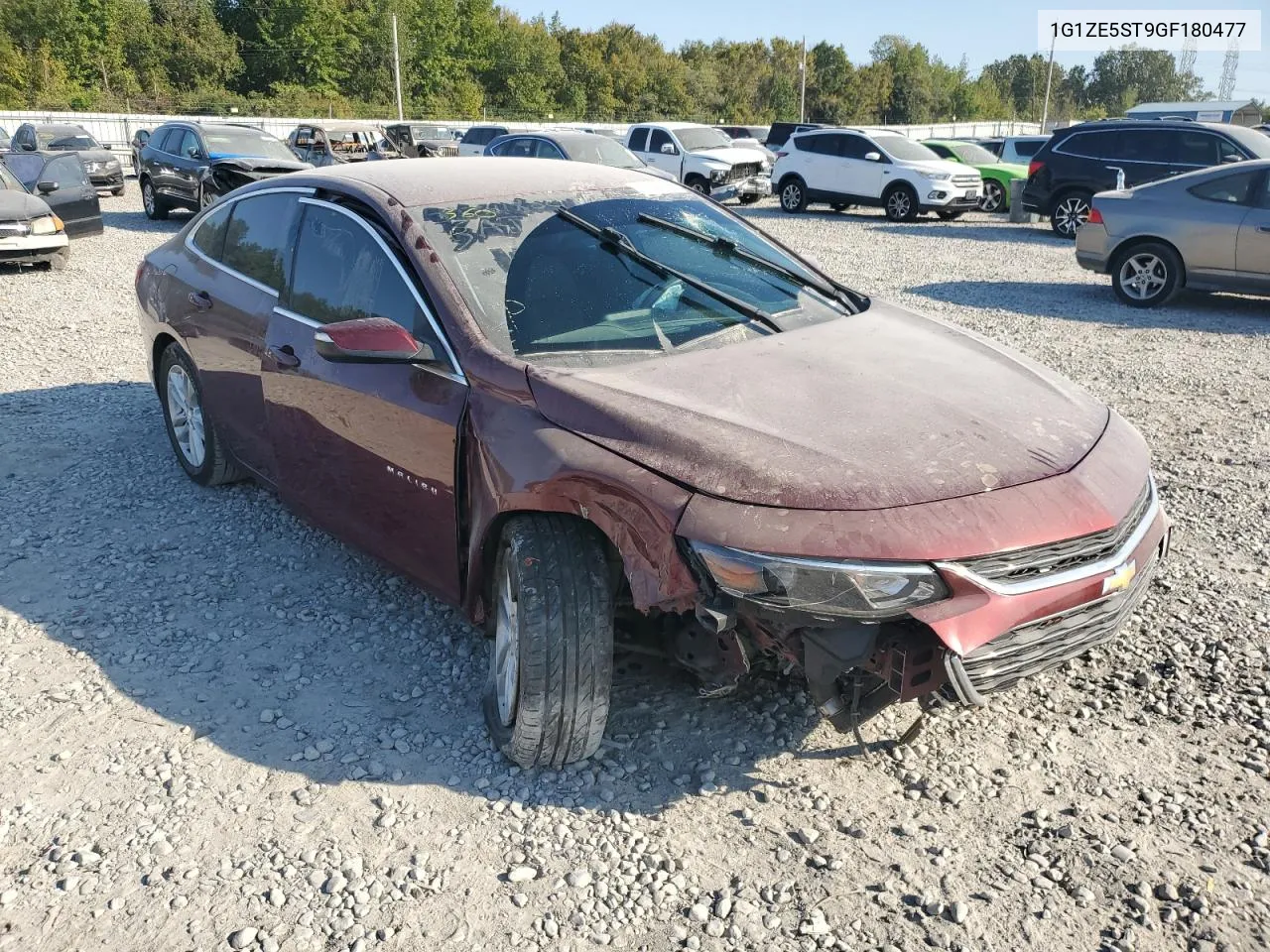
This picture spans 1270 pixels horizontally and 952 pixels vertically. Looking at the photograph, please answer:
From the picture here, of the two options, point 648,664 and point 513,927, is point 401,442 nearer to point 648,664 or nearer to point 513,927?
point 648,664

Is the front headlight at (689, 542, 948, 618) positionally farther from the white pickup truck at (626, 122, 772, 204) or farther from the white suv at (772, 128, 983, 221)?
the white pickup truck at (626, 122, 772, 204)

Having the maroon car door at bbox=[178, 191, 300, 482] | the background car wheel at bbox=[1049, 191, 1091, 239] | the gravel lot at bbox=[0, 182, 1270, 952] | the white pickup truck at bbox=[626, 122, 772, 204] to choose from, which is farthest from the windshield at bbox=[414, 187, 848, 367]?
the white pickup truck at bbox=[626, 122, 772, 204]

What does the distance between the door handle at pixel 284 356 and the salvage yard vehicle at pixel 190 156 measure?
12.3m

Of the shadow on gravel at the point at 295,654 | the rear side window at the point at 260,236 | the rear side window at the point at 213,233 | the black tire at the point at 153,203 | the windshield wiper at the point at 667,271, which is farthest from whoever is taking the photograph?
the black tire at the point at 153,203

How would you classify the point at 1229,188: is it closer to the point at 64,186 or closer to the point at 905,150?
the point at 905,150

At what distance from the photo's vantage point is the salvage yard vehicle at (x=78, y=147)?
2138 centimetres

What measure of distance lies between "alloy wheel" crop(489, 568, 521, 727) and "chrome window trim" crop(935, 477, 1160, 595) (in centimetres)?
121

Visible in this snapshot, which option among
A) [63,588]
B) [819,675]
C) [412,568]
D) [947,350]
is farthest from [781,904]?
[63,588]

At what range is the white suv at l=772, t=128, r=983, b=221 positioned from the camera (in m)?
18.7

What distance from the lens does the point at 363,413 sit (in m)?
3.65

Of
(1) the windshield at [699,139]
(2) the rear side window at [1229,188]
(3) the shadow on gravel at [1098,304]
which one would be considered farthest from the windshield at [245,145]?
(2) the rear side window at [1229,188]

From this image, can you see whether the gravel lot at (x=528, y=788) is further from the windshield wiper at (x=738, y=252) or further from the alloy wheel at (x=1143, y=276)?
the alloy wheel at (x=1143, y=276)

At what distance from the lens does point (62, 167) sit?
15.2 meters

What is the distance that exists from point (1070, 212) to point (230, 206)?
1476 centimetres
